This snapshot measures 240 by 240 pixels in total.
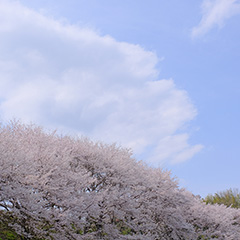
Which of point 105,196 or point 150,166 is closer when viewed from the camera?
point 105,196

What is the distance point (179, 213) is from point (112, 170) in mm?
6752

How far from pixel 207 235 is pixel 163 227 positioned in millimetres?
4480

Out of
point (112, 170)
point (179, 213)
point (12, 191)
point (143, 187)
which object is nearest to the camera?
point (12, 191)

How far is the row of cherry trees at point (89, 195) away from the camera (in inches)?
564

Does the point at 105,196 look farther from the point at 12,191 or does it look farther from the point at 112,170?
the point at 12,191

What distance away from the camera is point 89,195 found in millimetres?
16953

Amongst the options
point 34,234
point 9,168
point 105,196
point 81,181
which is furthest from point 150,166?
point 9,168

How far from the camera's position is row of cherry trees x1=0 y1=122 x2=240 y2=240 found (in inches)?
564

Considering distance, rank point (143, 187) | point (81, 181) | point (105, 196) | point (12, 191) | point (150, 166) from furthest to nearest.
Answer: point (150, 166) < point (143, 187) < point (105, 196) < point (81, 181) < point (12, 191)

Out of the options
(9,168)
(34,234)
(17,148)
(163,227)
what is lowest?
(34,234)

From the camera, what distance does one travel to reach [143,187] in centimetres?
2161

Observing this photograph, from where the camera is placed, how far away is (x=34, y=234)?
1600 cm

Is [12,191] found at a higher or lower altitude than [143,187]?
lower

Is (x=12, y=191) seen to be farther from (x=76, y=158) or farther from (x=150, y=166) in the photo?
(x=150, y=166)
